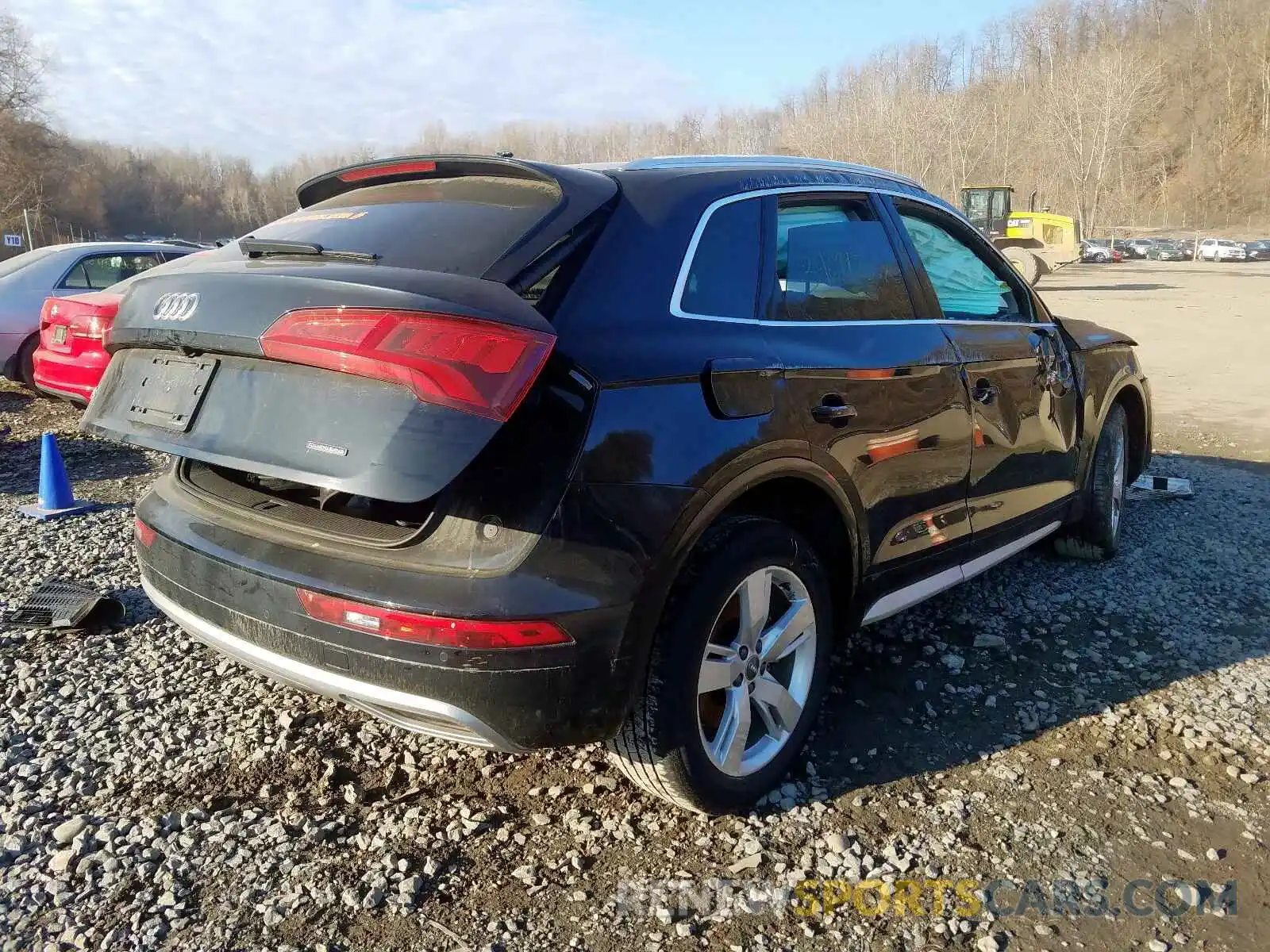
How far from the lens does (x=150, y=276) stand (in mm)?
2576

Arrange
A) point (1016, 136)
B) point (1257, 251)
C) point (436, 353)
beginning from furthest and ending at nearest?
point (1016, 136)
point (1257, 251)
point (436, 353)

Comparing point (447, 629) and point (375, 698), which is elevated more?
point (447, 629)

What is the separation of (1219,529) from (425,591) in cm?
497

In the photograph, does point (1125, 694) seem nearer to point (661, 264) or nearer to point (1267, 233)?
point (661, 264)

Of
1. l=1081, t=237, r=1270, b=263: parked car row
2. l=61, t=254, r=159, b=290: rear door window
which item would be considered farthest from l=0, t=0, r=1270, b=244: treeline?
l=61, t=254, r=159, b=290: rear door window

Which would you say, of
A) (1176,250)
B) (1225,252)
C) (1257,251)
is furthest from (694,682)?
(1176,250)

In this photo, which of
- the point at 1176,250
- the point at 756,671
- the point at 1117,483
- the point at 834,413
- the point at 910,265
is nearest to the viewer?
the point at 756,671

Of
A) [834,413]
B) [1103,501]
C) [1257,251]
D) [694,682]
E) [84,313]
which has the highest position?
[84,313]

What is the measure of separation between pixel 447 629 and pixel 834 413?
1323 millimetres

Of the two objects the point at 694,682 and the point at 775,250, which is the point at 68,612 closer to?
the point at 694,682

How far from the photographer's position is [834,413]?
109 inches

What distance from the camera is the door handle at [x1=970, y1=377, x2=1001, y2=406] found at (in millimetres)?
3451

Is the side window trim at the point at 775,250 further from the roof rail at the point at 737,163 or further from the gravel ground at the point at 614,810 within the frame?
the gravel ground at the point at 614,810

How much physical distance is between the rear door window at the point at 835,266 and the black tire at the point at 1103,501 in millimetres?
1986
